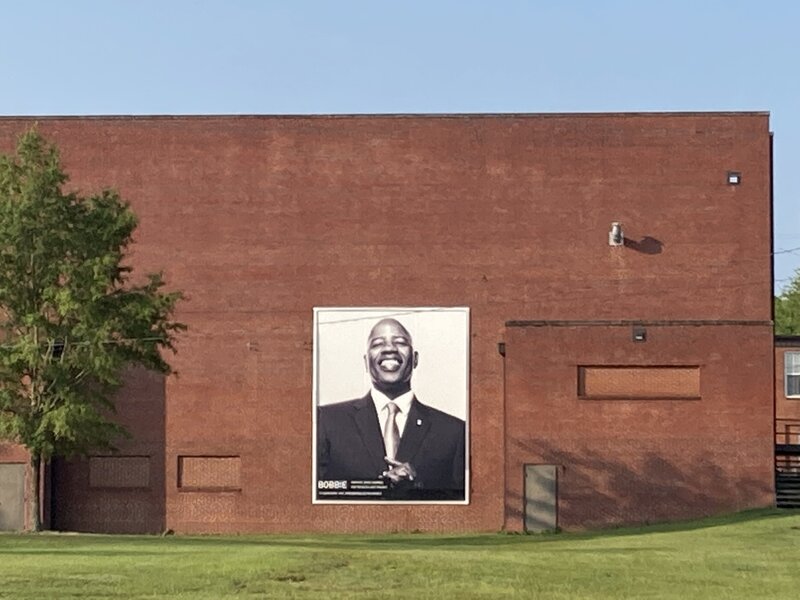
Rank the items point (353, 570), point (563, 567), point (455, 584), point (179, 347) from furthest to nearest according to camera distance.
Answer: point (179, 347), point (563, 567), point (353, 570), point (455, 584)

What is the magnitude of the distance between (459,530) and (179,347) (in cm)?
1033

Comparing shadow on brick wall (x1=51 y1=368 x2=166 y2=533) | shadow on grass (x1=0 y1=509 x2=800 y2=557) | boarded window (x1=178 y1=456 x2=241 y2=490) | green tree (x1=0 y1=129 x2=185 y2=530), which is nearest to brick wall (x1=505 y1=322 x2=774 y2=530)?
shadow on grass (x1=0 y1=509 x2=800 y2=557)

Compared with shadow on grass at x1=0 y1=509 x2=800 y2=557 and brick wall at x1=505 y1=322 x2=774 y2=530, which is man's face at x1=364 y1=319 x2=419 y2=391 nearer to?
brick wall at x1=505 y1=322 x2=774 y2=530

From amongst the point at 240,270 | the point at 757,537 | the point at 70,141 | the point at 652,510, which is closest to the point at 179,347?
the point at 240,270

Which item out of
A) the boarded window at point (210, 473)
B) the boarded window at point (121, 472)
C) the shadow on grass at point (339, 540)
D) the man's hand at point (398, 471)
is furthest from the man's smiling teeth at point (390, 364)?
the boarded window at point (121, 472)

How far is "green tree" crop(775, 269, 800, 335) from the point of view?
105 meters

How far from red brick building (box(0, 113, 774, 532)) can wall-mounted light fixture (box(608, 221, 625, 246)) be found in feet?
0.62

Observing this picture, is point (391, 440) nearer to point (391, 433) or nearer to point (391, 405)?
point (391, 433)

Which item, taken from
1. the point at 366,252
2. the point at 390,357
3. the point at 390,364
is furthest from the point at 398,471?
the point at 366,252

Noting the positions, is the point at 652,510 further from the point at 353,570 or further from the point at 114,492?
the point at 353,570

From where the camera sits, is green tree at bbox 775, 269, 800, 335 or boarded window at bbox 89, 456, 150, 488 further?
green tree at bbox 775, 269, 800, 335

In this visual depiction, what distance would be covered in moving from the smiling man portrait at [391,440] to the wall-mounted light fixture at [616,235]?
6.88 m

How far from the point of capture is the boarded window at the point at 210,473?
48.8 meters

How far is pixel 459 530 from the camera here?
47.8 meters
